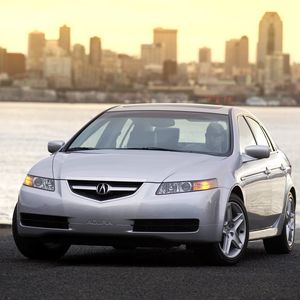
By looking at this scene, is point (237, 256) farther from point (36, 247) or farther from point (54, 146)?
point (54, 146)

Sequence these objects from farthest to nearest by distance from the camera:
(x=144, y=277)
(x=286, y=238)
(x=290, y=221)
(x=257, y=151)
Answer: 1. (x=290, y=221)
2. (x=286, y=238)
3. (x=257, y=151)
4. (x=144, y=277)

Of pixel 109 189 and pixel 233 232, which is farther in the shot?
pixel 233 232

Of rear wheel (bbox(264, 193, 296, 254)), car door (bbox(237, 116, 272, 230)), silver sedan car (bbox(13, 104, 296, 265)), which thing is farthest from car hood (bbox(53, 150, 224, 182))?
rear wheel (bbox(264, 193, 296, 254))

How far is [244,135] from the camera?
12.8 metres

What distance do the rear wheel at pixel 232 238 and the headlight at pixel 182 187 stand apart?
1.22 ft

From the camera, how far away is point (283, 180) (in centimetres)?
1349

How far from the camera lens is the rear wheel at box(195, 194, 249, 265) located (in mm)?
11508

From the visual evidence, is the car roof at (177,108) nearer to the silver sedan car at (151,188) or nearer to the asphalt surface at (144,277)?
the silver sedan car at (151,188)

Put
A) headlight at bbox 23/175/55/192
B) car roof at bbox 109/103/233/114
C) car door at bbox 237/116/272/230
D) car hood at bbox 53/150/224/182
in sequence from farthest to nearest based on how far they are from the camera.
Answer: car roof at bbox 109/103/233/114 → car door at bbox 237/116/272/230 → headlight at bbox 23/175/55/192 → car hood at bbox 53/150/224/182

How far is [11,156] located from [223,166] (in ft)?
243

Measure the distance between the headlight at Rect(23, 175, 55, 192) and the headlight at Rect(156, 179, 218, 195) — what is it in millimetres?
939

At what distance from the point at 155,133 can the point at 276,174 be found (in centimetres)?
151

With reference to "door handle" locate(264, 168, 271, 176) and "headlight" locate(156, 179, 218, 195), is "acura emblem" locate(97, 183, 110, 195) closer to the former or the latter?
"headlight" locate(156, 179, 218, 195)

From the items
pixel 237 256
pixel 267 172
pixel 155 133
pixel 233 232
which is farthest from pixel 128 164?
pixel 267 172
